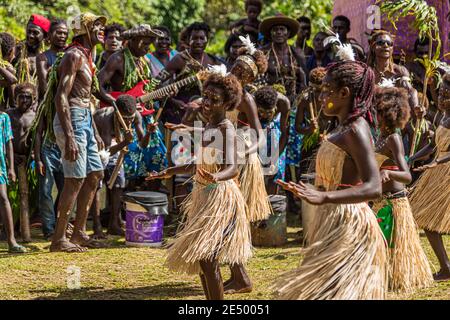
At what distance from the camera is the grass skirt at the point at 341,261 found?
413cm

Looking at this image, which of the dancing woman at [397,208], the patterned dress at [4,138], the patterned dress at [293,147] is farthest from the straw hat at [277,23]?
the dancing woman at [397,208]

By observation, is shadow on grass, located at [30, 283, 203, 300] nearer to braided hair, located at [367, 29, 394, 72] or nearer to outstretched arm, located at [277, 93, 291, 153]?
outstretched arm, located at [277, 93, 291, 153]

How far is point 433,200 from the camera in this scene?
648cm

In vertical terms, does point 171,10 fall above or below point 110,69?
above

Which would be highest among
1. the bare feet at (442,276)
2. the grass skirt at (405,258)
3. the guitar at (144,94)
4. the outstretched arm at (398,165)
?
the guitar at (144,94)

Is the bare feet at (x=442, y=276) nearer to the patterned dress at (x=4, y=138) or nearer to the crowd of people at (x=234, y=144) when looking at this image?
the crowd of people at (x=234, y=144)

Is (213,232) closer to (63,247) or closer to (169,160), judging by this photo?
(63,247)

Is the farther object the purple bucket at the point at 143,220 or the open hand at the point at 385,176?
the purple bucket at the point at 143,220

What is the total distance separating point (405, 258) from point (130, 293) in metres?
1.98

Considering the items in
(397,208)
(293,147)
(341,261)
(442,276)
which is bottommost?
(442,276)

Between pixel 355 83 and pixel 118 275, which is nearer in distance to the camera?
pixel 355 83

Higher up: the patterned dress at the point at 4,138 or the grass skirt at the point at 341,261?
the patterned dress at the point at 4,138

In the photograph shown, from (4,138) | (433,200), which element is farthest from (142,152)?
(433,200)
